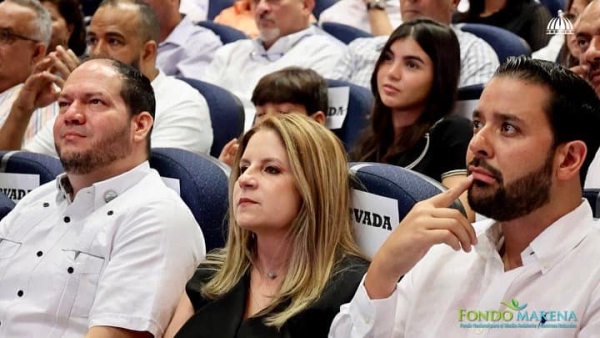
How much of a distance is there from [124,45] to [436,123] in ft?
4.21

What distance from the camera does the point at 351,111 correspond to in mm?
3164

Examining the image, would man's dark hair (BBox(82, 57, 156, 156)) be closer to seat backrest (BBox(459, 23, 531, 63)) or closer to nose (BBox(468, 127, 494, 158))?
nose (BBox(468, 127, 494, 158))

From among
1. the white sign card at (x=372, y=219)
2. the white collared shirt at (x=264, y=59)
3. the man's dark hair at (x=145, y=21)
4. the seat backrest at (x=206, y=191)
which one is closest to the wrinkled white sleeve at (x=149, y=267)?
the seat backrest at (x=206, y=191)

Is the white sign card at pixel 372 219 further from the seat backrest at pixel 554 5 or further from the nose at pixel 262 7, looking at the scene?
the seat backrest at pixel 554 5

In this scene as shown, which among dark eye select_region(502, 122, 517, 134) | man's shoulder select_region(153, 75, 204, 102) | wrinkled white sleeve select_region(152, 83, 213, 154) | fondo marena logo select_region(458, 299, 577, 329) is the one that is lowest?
wrinkled white sleeve select_region(152, 83, 213, 154)

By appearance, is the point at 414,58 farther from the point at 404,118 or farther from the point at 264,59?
the point at 264,59

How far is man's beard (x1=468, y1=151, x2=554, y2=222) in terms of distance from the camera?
5.01 feet

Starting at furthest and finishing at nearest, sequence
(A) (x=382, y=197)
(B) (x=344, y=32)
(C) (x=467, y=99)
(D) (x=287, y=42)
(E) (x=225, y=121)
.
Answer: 1. (B) (x=344, y=32)
2. (D) (x=287, y=42)
3. (E) (x=225, y=121)
4. (C) (x=467, y=99)
5. (A) (x=382, y=197)

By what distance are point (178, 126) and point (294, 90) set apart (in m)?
0.41

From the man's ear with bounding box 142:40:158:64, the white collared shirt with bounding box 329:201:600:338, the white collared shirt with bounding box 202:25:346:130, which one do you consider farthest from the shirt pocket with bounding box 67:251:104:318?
the white collared shirt with bounding box 202:25:346:130

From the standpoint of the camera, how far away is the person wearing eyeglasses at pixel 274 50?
3.80 meters

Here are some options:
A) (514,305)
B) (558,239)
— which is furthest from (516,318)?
(558,239)

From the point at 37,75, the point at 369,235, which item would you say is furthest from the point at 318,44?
the point at 369,235

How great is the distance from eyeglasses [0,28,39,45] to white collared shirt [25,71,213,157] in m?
0.35
